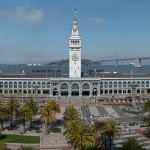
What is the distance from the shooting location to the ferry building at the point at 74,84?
503ft

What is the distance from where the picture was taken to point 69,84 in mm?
154500

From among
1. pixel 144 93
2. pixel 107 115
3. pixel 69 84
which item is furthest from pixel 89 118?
pixel 144 93

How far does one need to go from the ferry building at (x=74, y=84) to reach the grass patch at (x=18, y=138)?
65680 millimetres

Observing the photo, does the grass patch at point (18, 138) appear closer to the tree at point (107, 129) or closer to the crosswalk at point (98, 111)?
the tree at point (107, 129)

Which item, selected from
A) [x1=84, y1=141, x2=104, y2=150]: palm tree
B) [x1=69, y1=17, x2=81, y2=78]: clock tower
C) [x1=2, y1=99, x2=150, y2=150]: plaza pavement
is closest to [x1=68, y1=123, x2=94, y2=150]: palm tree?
[x1=84, y1=141, x2=104, y2=150]: palm tree

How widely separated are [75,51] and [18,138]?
73.8 meters

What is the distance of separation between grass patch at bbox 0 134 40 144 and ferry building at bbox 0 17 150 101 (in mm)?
65680

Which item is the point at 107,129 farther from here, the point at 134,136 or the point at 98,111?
the point at 98,111

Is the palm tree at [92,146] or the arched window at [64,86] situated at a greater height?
the arched window at [64,86]

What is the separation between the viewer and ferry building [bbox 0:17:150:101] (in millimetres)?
153250

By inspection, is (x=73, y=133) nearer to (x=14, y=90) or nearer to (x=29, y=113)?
(x=29, y=113)

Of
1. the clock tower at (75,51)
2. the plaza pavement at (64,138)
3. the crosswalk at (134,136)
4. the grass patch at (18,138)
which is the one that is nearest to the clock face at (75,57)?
the clock tower at (75,51)

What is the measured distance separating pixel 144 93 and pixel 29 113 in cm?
8278

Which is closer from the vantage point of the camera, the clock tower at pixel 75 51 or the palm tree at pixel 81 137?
the palm tree at pixel 81 137
